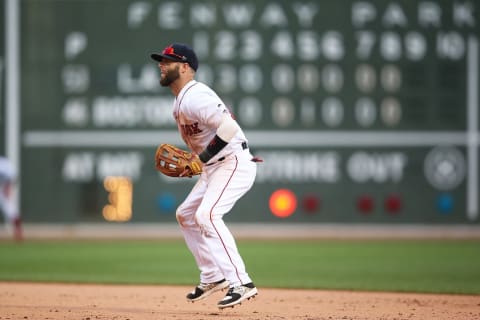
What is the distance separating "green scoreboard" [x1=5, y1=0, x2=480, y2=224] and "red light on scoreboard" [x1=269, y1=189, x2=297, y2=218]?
1 centimetres

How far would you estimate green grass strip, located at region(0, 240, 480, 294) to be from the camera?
27.0 ft

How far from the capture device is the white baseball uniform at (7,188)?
1232 cm

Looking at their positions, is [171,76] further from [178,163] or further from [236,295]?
[236,295]

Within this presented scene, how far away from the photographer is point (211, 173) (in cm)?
570

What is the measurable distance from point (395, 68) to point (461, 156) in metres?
1.51

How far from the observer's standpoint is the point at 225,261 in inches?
215

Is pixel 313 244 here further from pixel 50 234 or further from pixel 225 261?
pixel 225 261

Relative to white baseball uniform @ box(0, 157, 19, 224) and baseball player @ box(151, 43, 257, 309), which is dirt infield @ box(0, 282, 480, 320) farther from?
white baseball uniform @ box(0, 157, 19, 224)

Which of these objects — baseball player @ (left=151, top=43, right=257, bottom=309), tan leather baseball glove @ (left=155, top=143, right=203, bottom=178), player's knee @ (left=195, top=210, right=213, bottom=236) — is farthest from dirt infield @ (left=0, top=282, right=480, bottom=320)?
tan leather baseball glove @ (left=155, top=143, right=203, bottom=178)

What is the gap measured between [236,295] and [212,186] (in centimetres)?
67

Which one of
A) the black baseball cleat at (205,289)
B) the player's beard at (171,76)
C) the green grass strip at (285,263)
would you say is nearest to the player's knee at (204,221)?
the black baseball cleat at (205,289)

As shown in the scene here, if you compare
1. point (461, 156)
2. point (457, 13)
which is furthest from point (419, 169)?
point (457, 13)

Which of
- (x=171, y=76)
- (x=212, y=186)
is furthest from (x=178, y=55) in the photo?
(x=212, y=186)

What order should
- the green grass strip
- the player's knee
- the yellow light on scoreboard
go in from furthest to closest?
the yellow light on scoreboard < the green grass strip < the player's knee
